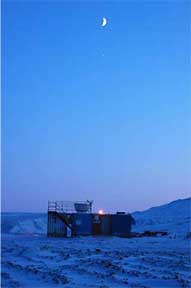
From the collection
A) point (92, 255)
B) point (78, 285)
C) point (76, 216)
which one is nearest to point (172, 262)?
point (92, 255)

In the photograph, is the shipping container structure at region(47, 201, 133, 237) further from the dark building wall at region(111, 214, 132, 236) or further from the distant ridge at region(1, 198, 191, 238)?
the distant ridge at region(1, 198, 191, 238)

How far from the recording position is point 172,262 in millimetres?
15250

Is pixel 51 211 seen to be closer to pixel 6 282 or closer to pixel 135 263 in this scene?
pixel 135 263

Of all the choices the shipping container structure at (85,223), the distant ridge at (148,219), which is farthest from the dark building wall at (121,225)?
the distant ridge at (148,219)

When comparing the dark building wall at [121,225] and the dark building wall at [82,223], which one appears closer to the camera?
the dark building wall at [82,223]

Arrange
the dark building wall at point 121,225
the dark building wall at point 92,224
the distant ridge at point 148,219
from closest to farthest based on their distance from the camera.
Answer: the dark building wall at point 92,224
the dark building wall at point 121,225
the distant ridge at point 148,219

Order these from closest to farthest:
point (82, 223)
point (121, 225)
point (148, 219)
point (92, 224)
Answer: point (82, 223) → point (92, 224) → point (121, 225) → point (148, 219)

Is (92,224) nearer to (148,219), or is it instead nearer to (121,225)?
(121,225)

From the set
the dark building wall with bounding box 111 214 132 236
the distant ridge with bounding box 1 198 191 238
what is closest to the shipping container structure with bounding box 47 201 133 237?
the dark building wall with bounding box 111 214 132 236

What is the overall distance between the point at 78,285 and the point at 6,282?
5.19ft

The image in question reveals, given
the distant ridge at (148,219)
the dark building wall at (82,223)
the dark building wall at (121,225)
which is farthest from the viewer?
the distant ridge at (148,219)

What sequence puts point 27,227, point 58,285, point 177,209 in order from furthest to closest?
point 177,209
point 27,227
point 58,285

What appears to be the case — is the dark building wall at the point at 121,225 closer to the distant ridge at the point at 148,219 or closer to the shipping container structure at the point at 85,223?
the shipping container structure at the point at 85,223

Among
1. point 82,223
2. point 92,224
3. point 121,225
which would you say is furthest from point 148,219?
point 82,223
